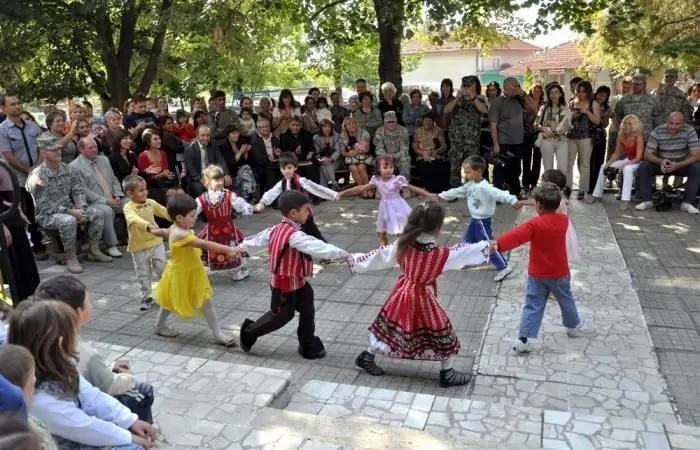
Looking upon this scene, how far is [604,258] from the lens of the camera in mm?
7199

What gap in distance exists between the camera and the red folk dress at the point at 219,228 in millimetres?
6785

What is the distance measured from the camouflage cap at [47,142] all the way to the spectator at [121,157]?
3.32 feet

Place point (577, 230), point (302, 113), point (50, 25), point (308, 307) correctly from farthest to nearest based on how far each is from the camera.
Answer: point (50, 25), point (302, 113), point (577, 230), point (308, 307)

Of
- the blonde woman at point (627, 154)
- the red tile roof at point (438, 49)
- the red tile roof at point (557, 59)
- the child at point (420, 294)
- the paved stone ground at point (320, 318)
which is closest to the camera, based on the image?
the child at point (420, 294)

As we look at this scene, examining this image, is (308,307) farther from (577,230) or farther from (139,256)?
(577,230)

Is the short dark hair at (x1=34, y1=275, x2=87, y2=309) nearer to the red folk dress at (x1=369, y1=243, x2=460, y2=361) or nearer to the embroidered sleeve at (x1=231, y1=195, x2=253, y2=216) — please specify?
the red folk dress at (x1=369, y1=243, x2=460, y2=361)

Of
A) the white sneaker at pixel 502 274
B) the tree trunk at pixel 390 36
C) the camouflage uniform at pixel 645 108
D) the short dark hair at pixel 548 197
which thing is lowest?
the white sneaker at pixel 502 274

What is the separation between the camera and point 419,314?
4.44 m

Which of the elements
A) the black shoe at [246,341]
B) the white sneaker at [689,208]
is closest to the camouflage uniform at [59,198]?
the black shoe at [246,341]

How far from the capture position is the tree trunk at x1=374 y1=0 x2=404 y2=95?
10828 millimetres

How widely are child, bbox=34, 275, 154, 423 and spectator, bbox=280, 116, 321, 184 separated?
763 cm

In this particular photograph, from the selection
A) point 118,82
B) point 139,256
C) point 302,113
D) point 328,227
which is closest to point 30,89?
point 118,82

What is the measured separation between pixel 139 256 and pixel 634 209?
23.0ft

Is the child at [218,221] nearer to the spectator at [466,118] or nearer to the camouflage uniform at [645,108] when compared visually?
the spectator at [466,118]
